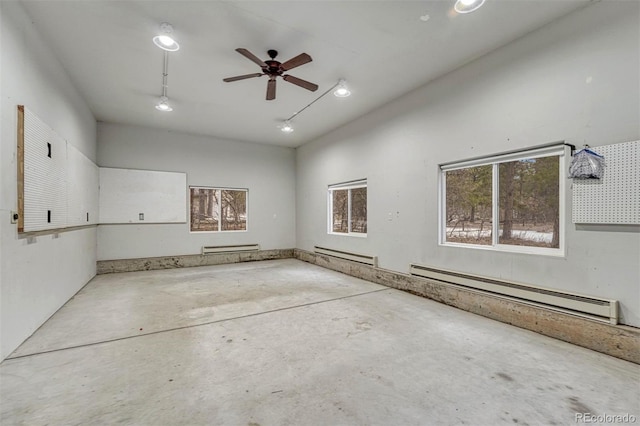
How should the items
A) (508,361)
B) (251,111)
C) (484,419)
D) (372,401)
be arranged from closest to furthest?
(484,419), (372,401), (508,361), (251,111)

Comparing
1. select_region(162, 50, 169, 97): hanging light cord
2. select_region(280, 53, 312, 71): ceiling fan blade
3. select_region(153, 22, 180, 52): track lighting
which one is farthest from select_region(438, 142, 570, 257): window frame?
select_region(162, 50, 169, 97): hanging light cord

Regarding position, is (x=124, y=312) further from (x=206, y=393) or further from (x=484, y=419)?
(x=484, y=419)

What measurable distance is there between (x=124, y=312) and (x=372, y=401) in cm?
341

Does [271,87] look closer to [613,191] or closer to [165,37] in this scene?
[165,37]

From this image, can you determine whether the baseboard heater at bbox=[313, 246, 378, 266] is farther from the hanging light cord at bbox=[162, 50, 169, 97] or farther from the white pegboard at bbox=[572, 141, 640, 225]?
the hanging light cord at bbox=[162, 50, 169, 97]

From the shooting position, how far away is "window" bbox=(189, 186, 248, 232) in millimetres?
7039

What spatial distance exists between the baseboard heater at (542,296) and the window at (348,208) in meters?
2.23

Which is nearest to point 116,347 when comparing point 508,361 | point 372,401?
point 372,401

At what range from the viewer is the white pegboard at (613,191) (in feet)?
7.98

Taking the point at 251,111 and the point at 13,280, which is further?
the point at 251,111

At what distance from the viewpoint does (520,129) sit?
326cm

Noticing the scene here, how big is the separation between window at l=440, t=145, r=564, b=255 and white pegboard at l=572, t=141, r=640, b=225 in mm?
221

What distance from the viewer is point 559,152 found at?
2988mm

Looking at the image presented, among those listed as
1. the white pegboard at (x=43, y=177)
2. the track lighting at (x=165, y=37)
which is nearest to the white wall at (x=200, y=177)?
the white pegboard at (x=43, y=177)
